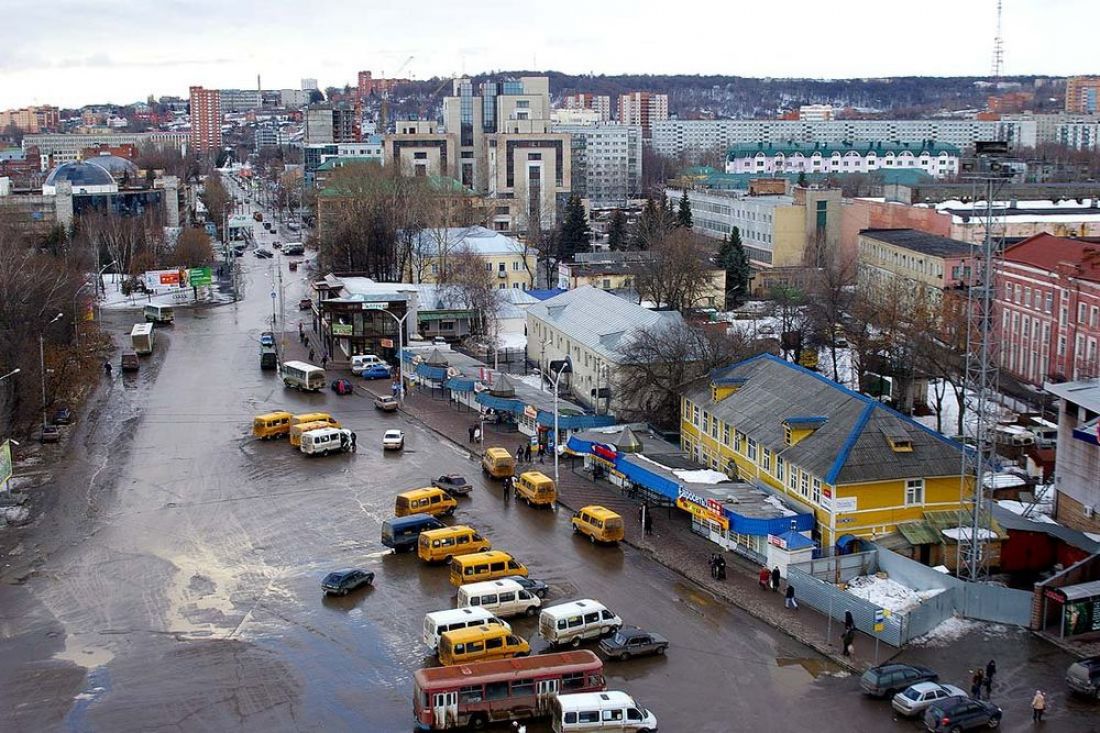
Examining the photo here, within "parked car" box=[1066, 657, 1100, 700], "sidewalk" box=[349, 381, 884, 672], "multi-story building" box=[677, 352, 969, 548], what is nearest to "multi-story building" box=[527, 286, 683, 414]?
"sidewalk" box=[349, 381, 884, 672]

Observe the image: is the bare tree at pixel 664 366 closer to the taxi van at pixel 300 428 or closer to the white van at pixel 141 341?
the taxi van at pixel 300 428

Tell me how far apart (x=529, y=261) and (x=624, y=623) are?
44686 millimetres

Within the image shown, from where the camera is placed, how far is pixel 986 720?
702 inches

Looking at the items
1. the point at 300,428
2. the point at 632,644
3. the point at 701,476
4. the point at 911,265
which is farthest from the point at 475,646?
the point at 911,265

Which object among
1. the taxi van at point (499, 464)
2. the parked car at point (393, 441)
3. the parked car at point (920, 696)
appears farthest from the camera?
the parked car at point (393, 441)

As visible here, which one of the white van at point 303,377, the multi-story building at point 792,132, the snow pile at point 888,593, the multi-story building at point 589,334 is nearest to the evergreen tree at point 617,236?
the multi-story building at point 589,334

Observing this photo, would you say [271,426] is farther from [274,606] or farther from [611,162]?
[611,162]

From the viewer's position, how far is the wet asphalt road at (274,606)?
18469 millimetres

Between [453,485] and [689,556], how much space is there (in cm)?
701

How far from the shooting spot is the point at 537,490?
28.8 meters

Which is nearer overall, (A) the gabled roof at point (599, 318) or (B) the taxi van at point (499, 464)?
(B) the taxi van at point (499, 464)

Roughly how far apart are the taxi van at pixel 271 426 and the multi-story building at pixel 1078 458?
20.5m

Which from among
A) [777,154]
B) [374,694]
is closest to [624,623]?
[374,694]

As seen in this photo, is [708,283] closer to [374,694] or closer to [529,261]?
[529,261]
